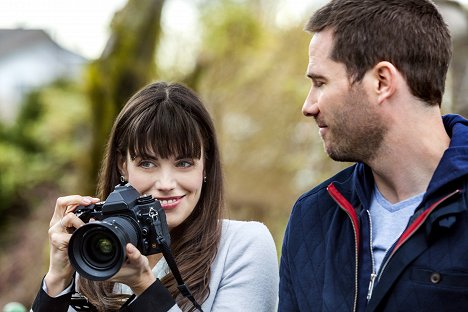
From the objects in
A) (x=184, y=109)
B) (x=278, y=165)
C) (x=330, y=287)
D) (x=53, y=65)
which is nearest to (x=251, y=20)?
(x=278, y=165)

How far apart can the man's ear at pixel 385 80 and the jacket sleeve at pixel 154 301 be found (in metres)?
0.94

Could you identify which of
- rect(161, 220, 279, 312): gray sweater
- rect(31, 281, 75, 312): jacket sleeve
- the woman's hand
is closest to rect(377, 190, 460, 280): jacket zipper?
rect(161, 220, 279, 312): gray sweater

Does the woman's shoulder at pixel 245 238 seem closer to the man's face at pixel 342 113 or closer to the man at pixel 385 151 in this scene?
the man at pixel 385 151

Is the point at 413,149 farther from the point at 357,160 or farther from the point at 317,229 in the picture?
the point at 317,229

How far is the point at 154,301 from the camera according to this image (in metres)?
2.48

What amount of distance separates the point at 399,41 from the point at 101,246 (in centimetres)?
112

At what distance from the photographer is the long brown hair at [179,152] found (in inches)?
108

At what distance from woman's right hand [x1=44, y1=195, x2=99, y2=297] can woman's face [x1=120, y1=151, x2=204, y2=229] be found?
0.61 ft

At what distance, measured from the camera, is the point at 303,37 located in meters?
10.4

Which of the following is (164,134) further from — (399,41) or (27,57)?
(27,57)

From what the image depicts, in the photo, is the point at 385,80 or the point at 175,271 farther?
the point at 175,271

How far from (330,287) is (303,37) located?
330 inches

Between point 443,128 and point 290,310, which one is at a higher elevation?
point 443,128

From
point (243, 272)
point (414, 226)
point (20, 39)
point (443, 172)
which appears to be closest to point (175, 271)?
point (243, 272)
